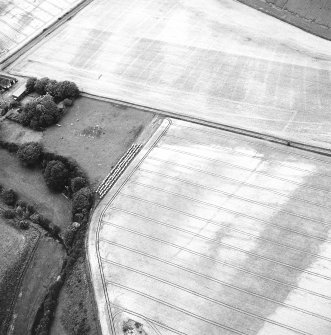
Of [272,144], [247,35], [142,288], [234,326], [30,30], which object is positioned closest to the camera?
[234,326]

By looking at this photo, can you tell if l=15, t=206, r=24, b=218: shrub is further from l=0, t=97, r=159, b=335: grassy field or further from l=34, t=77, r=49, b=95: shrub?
l=34, t=77, r=49, b=95: shrub

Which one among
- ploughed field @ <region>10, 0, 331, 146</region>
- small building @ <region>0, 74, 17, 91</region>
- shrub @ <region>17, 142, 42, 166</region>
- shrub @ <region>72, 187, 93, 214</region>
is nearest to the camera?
shrub @ <region>72, 187, 93, 214</region>

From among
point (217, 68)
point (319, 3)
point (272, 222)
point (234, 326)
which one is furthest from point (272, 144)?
point (319, 3)

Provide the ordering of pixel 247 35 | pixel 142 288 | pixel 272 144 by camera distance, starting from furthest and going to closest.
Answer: pixel 247 35, pixel 272 144, pixel 142 288

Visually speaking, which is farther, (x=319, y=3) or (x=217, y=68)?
(x=319, y=3)

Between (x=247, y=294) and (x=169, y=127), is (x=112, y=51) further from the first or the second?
(x=247, y=294)

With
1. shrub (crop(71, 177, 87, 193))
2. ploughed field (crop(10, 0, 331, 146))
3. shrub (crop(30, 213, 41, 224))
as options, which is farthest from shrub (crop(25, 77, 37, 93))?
shrub (crop(30, 213, 41, 224))

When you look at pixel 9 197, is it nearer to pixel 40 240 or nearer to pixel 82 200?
pixel 40 240
